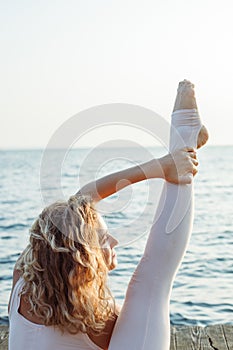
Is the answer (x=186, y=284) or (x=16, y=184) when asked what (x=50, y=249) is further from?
(x=16, y=184)

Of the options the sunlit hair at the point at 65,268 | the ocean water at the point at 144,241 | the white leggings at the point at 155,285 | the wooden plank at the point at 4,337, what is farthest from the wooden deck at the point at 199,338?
the sunlit hair at the point at 65,268

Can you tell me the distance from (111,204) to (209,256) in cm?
555

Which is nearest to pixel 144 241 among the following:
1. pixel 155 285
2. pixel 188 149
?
pixel 188 149

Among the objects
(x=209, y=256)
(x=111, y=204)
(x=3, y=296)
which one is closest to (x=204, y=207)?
(x=209, y=256)

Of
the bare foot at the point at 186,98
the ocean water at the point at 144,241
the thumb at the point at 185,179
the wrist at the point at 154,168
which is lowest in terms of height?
the ocean water at the point at 144,241

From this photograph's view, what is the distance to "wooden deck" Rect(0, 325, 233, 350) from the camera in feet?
9.22

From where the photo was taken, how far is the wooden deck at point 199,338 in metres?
2.81

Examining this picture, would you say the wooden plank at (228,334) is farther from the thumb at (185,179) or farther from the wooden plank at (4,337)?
the thumb at (185,179)

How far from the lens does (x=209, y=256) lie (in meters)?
7.89

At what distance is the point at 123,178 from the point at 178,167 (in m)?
0.17

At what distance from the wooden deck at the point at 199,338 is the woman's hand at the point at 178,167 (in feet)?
3.53

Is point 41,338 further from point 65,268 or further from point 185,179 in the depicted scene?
point 185,179

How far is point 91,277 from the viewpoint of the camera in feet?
6.05

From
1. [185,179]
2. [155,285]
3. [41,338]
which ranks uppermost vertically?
[185,179]
